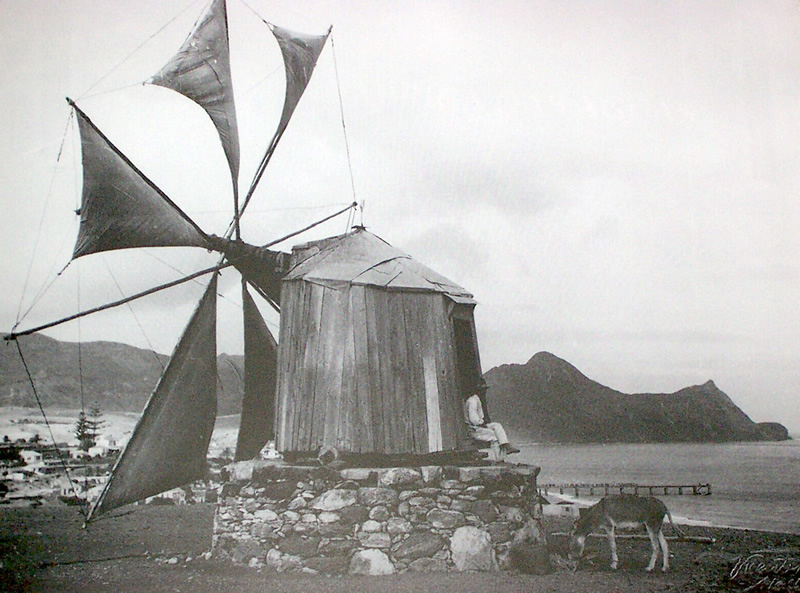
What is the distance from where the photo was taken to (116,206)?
6.37 meters

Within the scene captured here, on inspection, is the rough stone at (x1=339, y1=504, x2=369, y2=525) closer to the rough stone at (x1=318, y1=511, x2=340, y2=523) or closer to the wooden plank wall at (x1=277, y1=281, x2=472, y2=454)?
the rough stone at (x1=318, y1=511, x2=340, y2=523)

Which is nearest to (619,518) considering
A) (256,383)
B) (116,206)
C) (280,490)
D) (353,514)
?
(353,514)

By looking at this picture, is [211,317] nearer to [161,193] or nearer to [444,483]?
[161,193]

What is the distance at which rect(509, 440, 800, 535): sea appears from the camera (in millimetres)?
15000

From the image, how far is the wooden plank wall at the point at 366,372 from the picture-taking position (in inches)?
262

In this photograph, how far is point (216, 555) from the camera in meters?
6.14

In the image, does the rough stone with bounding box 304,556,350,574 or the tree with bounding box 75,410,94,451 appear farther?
the tree with bounding box 75,410,94,451

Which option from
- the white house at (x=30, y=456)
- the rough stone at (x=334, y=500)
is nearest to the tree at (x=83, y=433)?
the white house at (x=30, y=456)

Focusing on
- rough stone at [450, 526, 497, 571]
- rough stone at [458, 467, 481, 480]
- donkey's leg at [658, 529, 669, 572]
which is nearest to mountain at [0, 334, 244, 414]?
rough stone at [458, 467, 481, 480]

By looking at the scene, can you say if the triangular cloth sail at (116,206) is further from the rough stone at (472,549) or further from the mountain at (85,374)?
the rough stone at (472,549)

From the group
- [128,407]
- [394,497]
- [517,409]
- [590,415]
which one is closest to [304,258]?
[394,497]

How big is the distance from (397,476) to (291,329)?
2.32 metres

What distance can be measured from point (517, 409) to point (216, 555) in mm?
19237

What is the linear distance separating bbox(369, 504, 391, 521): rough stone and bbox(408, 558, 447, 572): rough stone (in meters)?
0.56
